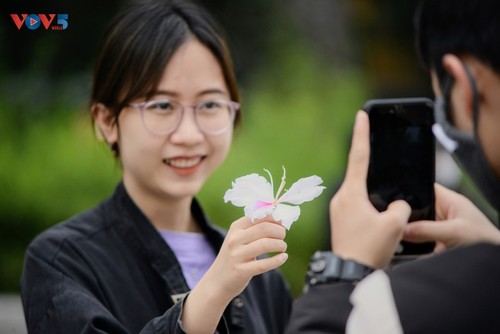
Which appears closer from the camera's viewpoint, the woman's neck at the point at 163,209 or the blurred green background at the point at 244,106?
the woman's neck at the point at 163,209

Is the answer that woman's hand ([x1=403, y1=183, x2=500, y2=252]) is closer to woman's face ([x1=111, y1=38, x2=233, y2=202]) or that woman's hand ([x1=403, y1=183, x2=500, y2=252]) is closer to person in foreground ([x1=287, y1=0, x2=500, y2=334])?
person in foreground ([x1=287, y1=0, x2=500, y2=334])

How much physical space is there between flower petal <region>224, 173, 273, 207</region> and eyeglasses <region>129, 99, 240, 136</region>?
62 centimetres

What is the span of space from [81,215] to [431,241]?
1.02 m

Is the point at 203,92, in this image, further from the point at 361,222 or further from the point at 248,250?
the point at 361,222

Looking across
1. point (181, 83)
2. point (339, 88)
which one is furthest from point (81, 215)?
point (339, 88)

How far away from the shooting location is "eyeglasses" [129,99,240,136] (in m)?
2.38

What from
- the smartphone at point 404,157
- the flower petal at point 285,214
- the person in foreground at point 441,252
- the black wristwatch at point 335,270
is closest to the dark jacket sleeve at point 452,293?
the person in foreground at point 441,252

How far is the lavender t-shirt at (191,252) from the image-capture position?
2.48 metres

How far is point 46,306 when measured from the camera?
2.18 m

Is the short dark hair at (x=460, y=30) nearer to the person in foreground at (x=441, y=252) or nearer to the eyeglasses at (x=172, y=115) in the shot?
the person in foreground at (x=441, y=252)

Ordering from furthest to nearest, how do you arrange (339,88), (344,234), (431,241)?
(339,88)
(431,241)
(344,234)

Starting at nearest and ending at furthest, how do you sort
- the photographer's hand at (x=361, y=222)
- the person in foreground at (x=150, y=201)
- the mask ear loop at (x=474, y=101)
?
the mask ear loop at (x=474, y=101)
the photographer's hand at (x=361, y=222)
the person in foreground at (x=150, y=201)

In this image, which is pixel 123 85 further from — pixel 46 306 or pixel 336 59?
pixel 336 59

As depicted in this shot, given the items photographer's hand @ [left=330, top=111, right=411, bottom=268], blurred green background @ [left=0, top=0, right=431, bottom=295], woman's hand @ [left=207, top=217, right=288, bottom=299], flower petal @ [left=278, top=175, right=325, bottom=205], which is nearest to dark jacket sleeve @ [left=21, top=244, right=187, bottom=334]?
woman's hand @ [left=207, top=217, right=288, bottom=299]
